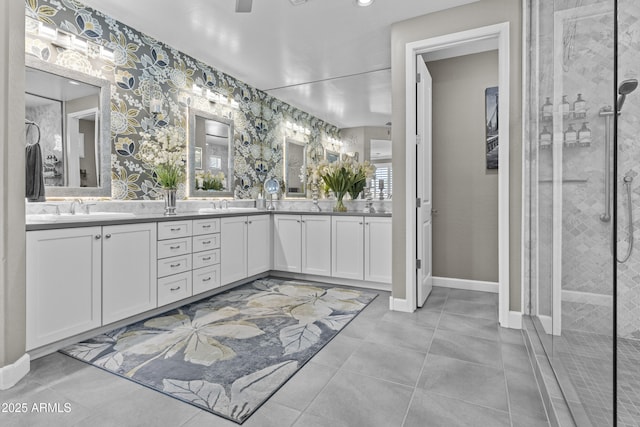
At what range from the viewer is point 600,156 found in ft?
3.86

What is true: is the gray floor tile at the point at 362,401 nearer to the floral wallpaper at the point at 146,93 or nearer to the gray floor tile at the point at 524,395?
the gray floor tile at the point at 524,395

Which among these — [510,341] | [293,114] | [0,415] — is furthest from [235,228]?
[510,341]

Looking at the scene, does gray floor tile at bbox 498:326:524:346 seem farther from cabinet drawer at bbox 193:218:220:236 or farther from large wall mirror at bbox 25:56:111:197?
large wall mirror at bbox 25:56:111:197

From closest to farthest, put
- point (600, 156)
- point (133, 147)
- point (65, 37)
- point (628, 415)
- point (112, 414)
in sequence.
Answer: point (628, 415) → point (600, 156) → point (112, 414) → point (65, 37) → point (133, 147)

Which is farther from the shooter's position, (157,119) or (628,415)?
(157,119)

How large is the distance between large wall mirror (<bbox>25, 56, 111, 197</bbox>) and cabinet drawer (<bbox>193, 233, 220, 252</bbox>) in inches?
33.3

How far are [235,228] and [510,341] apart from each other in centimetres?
265

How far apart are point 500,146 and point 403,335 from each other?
1622 millimetres

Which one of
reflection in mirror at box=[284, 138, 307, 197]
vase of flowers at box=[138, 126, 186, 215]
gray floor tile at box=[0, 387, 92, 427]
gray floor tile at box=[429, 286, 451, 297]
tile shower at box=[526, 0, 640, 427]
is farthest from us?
reflection in mirror at box=[284, 138, 307, 197]

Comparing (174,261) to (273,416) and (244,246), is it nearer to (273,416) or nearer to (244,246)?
(244,246)

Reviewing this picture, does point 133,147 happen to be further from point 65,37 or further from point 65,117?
point 65,37

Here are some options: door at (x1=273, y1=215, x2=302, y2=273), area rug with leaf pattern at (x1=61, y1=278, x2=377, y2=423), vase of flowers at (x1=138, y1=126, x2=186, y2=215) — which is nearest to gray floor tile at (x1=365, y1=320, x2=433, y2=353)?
area rug with leaf pattern at (x1=61, y1=278, x2=377, y2=423)

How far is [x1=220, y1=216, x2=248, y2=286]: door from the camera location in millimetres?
3381

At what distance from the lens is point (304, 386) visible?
1.72 m
